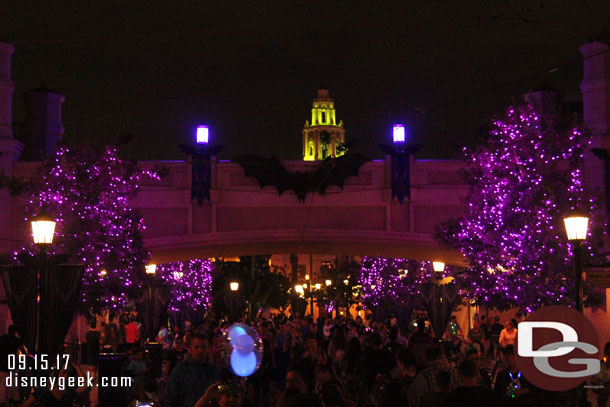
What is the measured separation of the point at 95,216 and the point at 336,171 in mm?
8071

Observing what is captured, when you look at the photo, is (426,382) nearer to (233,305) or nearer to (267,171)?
(267,171)

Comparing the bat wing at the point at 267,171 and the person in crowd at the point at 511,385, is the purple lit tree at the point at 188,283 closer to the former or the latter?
the bat wing at the point at 267,171

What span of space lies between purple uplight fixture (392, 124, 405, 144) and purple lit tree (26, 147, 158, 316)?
8231mm

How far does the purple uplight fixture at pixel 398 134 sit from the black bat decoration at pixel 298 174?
112 centimetres

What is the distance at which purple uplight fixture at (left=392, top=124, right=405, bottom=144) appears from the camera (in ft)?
91.8

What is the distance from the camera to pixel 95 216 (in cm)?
2403

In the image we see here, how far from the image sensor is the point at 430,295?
2691cm

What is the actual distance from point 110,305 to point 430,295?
9.43m

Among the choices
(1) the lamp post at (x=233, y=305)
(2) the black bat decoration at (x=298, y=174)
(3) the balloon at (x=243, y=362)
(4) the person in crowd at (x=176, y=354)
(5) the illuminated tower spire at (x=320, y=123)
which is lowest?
(4) the person in crowd at (x=176, y=354)

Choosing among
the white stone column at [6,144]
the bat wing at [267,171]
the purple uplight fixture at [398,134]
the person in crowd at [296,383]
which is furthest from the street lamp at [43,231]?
the purple uplight fixture at [398,134]

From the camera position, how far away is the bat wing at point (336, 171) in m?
28.2

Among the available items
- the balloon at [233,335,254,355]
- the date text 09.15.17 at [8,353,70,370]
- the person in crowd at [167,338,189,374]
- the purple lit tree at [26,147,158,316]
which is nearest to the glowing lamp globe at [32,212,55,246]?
the date text 09.15.17 at [8,353,70,370]

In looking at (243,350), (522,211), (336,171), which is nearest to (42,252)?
(243,350)

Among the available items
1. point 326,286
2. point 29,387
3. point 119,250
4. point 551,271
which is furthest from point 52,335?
point 326,286
